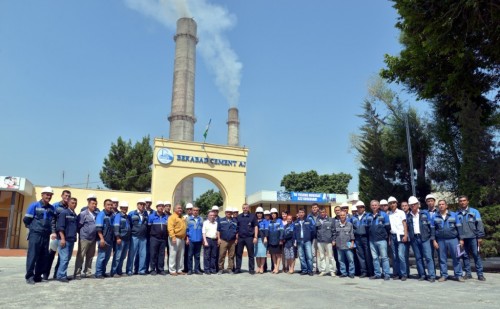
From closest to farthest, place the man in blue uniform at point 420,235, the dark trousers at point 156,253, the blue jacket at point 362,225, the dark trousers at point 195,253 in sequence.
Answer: the man in blue uniform at point 420,235 < the blue jacket at point 362,225 < the dark trousers at point 156,253 < the dark trousers at point 195,253

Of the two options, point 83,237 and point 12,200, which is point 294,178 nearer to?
point 12,200

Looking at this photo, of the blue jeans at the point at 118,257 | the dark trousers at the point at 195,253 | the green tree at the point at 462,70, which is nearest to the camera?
the blue jeans at the point at 118,257

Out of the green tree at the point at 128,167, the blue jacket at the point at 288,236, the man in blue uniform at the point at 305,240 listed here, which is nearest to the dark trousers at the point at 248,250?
the blue jacket at the point at 288,236

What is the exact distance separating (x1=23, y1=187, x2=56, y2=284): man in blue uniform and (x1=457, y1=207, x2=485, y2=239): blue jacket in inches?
355

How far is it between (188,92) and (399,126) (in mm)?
25513

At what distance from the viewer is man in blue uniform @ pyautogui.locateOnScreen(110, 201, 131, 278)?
350 inches

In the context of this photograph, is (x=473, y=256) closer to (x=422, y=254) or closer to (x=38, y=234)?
(x=422, y=254)

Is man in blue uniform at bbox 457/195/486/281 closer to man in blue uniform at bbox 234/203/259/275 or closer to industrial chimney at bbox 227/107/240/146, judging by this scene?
man in blue uniform at bbox 234/203/259/275

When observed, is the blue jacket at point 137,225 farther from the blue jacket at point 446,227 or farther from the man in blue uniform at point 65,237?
the blue jacket at point 446,227

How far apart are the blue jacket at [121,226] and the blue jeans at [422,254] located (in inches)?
266

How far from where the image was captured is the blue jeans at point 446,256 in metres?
8.55

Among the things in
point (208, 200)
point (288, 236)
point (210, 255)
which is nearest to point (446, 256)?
point (288, 236)

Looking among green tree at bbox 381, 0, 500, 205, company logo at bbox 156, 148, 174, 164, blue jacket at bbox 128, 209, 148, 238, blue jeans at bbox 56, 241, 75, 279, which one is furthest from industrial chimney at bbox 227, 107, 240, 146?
blue jeans at bbox 56, 241, 75, 279

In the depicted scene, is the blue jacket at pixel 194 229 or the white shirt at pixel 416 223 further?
the blue jacket at pixel 194 229
